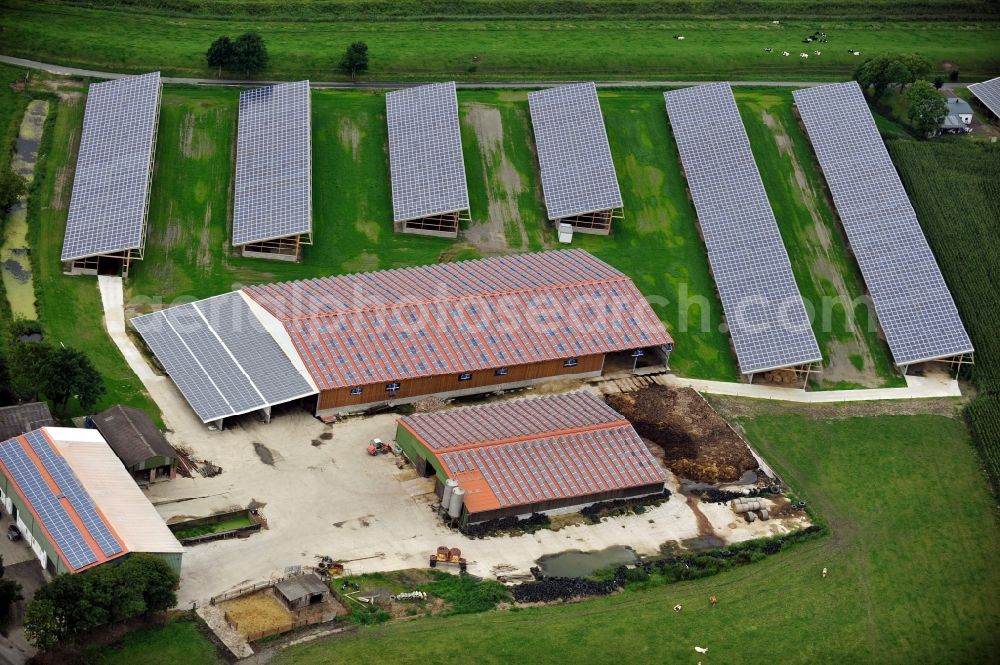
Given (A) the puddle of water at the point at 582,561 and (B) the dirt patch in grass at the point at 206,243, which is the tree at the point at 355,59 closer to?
(B) the dirt patch in grass at the point at 206,243

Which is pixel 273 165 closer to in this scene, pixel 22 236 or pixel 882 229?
pixel 22 236

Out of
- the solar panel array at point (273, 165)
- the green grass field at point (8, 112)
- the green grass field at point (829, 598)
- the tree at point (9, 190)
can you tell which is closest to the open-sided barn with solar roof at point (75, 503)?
the green grass field at point (829, 598)

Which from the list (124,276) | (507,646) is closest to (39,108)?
(124,276)

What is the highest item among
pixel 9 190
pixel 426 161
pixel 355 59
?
pixel 355 59

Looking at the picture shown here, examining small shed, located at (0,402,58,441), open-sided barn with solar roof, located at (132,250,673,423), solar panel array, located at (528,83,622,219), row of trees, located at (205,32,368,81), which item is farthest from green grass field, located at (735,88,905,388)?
small shed, located at (0,402,58,441)

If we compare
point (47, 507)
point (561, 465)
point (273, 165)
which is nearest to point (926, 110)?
point (561, 465)
